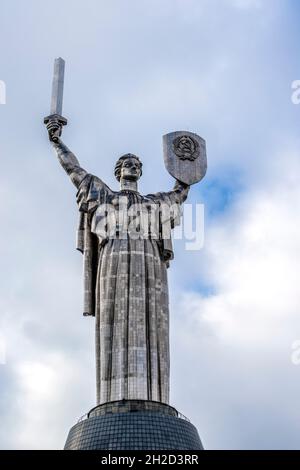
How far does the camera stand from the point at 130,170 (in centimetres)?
1753

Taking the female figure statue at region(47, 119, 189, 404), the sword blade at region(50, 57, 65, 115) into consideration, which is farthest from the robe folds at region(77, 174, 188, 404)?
the sword blade at region(50, 57, 65, 115)

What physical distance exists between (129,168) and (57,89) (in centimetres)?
258

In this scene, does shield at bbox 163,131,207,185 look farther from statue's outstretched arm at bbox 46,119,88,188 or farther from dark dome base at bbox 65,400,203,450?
dark dome base at bbox 65,400,203,450

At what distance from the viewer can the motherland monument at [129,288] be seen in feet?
46.3

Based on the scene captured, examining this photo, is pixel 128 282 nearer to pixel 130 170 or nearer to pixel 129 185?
pixel 129 185

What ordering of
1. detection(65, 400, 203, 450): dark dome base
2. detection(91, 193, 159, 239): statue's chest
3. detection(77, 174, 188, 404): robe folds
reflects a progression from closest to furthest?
detection(65, 400, 203, 450): dark dome base, detection(77, 174, 188, 404): robe folds, detection(91, 193, 159, 239): statue's chest

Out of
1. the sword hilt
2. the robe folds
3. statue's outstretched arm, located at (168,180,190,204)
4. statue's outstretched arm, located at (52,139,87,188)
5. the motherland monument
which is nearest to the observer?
the motherland monument

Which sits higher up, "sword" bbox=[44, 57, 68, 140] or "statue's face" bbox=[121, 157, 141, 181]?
"sword" bbox=[44, 57, 68, 140]

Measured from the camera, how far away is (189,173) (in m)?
17.6

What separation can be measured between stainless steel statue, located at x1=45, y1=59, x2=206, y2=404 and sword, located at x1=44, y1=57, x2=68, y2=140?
0.08 feet

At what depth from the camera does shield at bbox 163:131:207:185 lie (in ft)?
57.7

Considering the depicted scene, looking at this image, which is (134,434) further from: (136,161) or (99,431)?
(136,161)

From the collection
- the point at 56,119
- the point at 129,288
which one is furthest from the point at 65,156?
the point at 129,288

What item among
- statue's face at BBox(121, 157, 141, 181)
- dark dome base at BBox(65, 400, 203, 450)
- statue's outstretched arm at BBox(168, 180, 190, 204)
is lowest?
dark dome base at BBox(65, 400, 203, 450)
